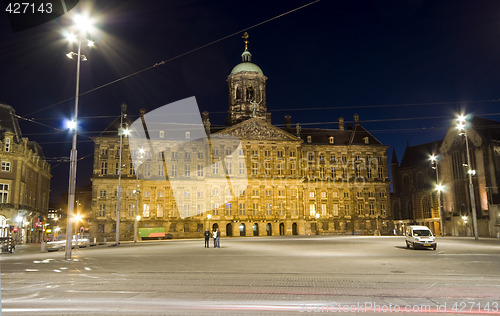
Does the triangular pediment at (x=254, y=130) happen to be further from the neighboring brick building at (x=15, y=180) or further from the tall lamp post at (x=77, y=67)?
the tall lamp post at (x=77, y=67)

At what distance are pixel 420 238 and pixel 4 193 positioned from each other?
47.1 meters

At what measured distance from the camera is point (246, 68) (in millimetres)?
76812

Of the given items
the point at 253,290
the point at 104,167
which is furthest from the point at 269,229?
the point at 253,290

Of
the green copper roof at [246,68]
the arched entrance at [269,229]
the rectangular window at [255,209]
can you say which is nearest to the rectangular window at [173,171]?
the rectangular window at [255,209]

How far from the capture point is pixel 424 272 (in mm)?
15352

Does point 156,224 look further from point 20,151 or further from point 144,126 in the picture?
point 20,151

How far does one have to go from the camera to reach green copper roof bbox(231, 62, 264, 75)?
252 feet

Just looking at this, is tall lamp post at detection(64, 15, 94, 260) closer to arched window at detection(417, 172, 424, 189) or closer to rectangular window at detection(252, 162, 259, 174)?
rectangular window at detection(252, 162, 259, 174)

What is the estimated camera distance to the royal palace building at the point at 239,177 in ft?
216

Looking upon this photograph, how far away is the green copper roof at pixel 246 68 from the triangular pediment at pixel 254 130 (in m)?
11.8

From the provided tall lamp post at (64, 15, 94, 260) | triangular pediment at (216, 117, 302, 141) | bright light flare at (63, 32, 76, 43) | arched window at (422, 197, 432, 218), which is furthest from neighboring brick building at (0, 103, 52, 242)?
arched window at (422, 197, 432, 218)

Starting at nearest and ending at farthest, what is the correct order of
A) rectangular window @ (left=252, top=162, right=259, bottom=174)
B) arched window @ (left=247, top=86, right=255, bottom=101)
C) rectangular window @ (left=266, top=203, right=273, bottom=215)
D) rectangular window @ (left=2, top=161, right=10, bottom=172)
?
rectangular window @ (left=2, top=161, right=10, bottom=172) → rectangular window @ (left=266, top=203, right=273, bottom=215) → rectangular window @ (left=252, top=162, right=259, bottom=174) → arched window @ (left=247, top=86, right=255, bottom=101)

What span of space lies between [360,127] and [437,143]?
58.2ft

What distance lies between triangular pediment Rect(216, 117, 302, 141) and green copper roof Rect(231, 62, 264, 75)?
11.8m
